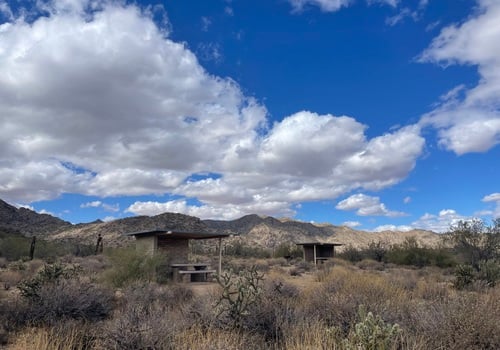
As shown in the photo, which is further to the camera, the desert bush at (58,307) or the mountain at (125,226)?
the mountain at (125,226)

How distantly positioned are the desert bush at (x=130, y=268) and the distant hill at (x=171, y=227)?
26.3 metres

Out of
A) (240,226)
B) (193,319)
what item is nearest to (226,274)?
(193,319)

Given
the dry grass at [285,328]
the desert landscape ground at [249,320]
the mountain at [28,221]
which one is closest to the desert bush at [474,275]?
the desert landscape ground at [249,320]

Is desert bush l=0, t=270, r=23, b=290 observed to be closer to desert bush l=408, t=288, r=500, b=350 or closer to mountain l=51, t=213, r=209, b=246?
desert bush l=408, t=288, r=500, b=350

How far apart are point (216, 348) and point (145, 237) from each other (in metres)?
21.9

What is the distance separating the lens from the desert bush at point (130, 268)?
61.5 feet

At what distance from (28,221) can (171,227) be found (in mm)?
25695

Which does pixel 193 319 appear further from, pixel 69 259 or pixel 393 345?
pixel 69 259

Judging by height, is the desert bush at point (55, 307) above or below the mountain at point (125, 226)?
below

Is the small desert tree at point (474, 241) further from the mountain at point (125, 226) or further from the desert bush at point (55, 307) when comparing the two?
the mountain at point (125, 226)

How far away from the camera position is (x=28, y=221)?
6981 cm

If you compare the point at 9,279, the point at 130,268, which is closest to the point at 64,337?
the point at 130,268

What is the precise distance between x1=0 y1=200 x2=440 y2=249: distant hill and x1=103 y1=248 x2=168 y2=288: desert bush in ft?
86.4

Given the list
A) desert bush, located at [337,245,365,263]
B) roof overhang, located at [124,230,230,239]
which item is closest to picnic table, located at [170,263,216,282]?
roof overhang, located at [124,230,230,239]
